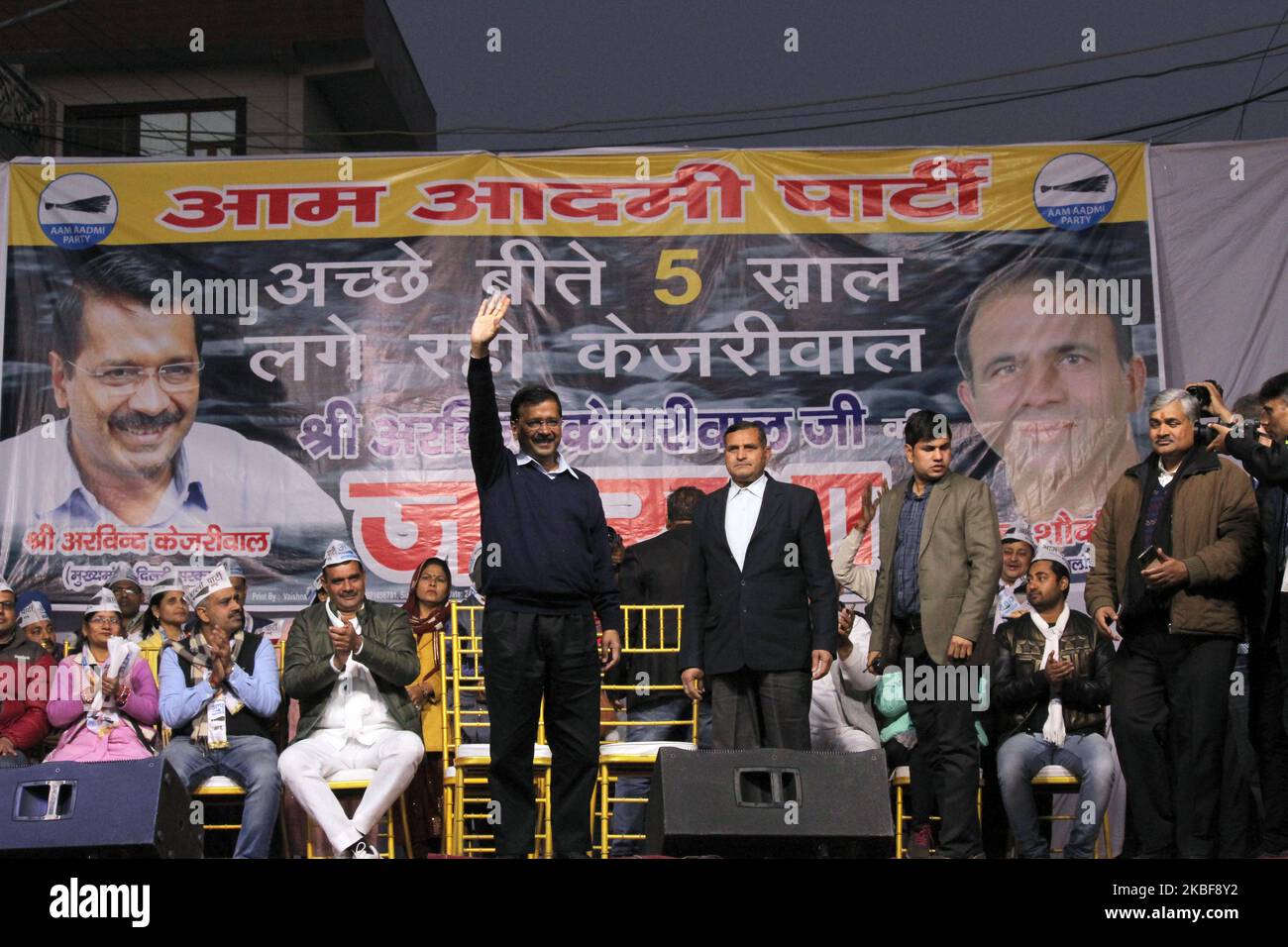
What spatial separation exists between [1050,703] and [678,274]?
112 inches

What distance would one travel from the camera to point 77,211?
773cm

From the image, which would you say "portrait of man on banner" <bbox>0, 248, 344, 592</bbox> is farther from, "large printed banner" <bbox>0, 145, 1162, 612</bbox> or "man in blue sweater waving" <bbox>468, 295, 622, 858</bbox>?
"man in blue sweater waving" <bbox>468, 295, 622, 858</bbox>

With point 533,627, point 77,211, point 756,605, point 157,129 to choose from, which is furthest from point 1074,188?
point 157,129

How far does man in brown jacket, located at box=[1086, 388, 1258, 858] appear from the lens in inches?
211

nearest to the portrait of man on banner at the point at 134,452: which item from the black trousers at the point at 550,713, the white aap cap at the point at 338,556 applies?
the white aap cap at the point at 338,556

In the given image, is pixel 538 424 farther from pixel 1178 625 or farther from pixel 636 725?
pixel 1178 625

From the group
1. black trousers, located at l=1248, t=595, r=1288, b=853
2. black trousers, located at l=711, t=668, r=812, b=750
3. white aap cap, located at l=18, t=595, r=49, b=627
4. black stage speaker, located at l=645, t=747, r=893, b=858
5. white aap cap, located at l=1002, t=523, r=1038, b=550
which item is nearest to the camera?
black stage speaker, located at l=645, t=747, r=893, b=858

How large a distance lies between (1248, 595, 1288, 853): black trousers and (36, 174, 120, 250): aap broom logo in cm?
578

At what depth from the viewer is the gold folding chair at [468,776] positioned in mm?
6031

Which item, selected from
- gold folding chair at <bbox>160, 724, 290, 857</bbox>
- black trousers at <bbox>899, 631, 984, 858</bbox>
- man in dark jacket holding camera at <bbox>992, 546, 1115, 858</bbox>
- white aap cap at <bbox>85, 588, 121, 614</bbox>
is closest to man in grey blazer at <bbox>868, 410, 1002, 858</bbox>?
black trousers at <bbox>899, 631, 984, 858</bbox>

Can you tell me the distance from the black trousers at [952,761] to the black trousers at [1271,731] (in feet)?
3.36

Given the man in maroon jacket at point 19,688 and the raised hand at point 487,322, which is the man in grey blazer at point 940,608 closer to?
the raised hand at point 487,322
